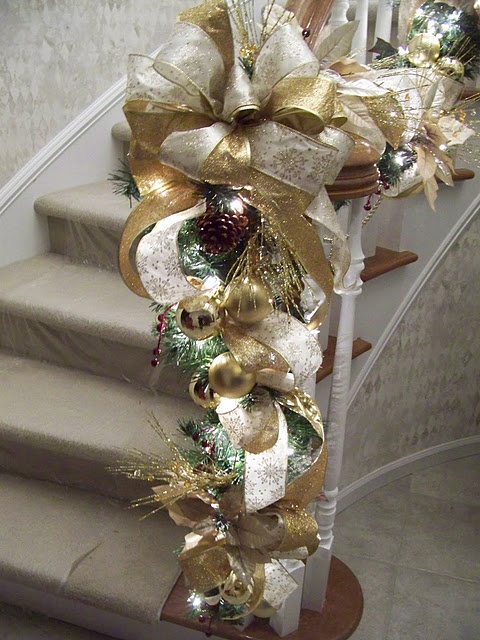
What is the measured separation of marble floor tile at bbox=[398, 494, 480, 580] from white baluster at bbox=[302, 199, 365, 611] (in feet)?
1.79

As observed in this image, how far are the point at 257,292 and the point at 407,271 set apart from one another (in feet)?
3.39

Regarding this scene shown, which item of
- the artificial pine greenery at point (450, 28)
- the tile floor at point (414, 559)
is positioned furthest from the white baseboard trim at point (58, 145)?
the tile floor at point (414, 559)

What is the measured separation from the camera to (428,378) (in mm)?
2238

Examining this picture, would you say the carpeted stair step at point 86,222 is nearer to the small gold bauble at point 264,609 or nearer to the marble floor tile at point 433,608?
the small gold bauble at point 264,609

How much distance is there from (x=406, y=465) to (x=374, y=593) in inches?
22.8

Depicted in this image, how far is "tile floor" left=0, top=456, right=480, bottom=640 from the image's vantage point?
170 centimetres

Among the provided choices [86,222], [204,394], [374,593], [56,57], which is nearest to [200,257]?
[204,394]

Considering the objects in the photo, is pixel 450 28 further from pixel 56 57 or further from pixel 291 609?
pixel 291 609

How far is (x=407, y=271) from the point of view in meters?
1.84

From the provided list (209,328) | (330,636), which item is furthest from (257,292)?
(330,636)

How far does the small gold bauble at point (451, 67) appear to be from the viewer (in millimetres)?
1422

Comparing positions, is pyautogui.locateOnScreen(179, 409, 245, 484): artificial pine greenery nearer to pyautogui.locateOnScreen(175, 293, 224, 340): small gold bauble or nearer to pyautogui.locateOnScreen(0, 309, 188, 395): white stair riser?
pyautogui.locateOnScreen(175, 293, 224, 340): small gold bauble

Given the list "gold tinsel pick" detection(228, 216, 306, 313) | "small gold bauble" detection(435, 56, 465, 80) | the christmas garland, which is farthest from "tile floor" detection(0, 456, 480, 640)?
"small gold bauble" detection(435, 56, 465, 80)

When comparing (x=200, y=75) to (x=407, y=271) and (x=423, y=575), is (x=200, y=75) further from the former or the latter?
(x=423, y=575)
